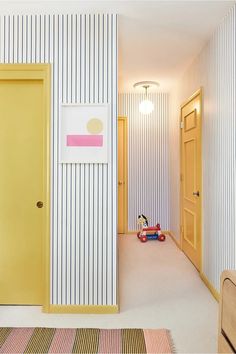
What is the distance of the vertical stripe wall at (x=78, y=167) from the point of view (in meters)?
2.62

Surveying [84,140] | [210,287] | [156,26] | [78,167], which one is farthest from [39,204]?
[156,26]

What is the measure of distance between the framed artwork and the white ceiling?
2.69 ft

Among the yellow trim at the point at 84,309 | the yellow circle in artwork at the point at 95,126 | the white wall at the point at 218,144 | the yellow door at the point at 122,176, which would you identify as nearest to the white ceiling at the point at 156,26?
the white wall at the point at 218,144

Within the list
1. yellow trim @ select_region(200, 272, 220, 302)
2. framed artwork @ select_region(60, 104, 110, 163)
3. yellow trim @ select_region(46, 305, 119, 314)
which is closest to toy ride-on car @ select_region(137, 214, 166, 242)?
yellow trim @ select_region(200, 272, 220, 302)

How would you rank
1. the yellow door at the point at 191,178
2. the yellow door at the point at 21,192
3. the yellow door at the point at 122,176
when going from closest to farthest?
the yellow door at the point at 21,192
the yellow door at the point at 191,178
the yellow door at the point at 122,176

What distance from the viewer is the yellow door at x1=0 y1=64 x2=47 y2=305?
2.72 m

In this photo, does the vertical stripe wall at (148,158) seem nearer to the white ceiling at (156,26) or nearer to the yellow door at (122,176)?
the yellow door at (122,176)

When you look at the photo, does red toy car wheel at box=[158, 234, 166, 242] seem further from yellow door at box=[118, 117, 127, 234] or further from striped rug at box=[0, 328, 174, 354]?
striped rug at box=[0, 328, 174, 354]

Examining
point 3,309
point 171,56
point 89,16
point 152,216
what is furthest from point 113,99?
point 152,216

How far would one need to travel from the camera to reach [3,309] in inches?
105

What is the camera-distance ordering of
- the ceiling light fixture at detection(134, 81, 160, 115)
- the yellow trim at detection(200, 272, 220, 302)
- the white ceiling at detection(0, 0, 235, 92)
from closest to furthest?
the white ceiling at detection(0, 0, 235, 92), the yellow trim at detection(200, 272, 220, 302), the ceiling light fixture at detection(134, 81, 160, 115)

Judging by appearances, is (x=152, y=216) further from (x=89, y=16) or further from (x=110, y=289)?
(x=89, y=16)

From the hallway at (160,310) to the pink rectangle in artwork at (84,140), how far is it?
146 centimetres

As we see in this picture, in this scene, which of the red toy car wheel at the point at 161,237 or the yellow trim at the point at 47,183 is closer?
the yellow trim at the point at 47,183
